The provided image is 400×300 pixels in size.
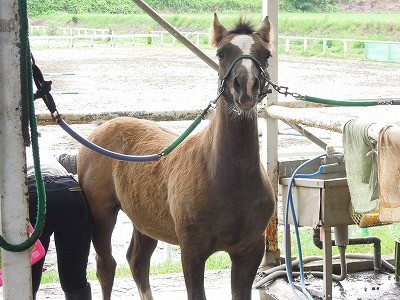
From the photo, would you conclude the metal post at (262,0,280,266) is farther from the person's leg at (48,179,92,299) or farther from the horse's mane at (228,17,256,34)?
the person's leg at (48,179,92,299)

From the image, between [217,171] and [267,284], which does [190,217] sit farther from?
[267,284]

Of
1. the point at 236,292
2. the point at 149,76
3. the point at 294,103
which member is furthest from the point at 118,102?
the point at 236,292

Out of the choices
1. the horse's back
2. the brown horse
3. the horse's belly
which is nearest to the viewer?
the brown horse

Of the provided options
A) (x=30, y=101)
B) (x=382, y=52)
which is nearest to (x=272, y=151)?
(x=30, y=101)

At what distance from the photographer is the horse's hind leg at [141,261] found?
14.8 ft

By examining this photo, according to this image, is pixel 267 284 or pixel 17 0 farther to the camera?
pixel 267 284

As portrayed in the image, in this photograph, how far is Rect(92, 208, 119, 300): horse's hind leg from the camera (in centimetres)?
430

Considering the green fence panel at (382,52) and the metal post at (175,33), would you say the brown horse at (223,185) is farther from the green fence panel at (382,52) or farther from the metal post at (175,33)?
the green fence panel at (382,52)

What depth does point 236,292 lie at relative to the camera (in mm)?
3725

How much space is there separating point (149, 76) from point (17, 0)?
25.1 metres

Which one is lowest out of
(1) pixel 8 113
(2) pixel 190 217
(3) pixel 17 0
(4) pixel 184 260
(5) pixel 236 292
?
(5) pixel 236 292

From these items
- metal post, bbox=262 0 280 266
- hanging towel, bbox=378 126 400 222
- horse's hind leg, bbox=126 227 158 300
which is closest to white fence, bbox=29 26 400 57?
metal post, bbox=262 0 280 266

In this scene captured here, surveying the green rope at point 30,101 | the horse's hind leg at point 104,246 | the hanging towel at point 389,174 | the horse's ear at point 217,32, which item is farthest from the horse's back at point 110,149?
the green rope at point 30,101

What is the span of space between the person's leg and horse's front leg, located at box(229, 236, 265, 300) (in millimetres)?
798
